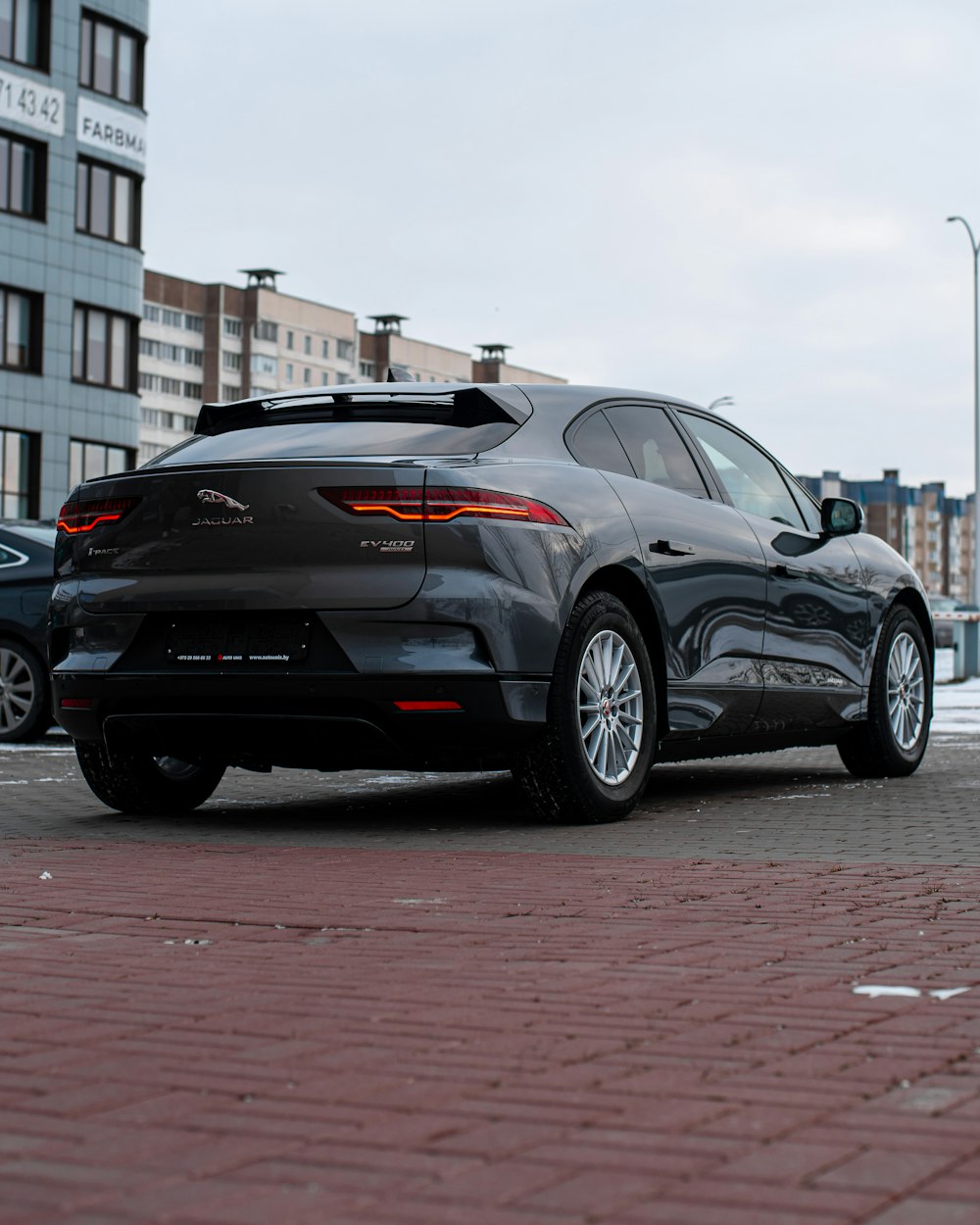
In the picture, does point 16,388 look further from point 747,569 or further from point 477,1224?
point 477,1224

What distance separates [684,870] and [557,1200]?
3.38 metres

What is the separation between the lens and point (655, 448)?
26.7 feet

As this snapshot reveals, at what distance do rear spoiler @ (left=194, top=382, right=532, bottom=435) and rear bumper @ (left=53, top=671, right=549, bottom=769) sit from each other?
1149mm

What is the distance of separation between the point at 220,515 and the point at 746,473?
9.60ft

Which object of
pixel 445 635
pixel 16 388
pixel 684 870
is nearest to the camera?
pixel 684 870

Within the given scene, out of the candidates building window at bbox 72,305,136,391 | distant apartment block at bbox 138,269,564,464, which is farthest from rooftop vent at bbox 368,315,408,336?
building window at bbox 72,305,136,391

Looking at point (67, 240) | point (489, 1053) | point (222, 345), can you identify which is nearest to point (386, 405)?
point (489, 1053)

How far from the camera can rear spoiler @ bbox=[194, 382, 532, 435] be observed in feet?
24.1

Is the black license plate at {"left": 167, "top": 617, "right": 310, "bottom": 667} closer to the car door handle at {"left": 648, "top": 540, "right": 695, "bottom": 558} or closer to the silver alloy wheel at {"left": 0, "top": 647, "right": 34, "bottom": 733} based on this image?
the car door handle at {"left": 648, "top": 540, "right": 695, "bottom": 558}

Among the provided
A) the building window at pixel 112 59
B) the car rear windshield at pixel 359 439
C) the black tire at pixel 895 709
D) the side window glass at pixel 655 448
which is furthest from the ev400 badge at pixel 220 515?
the building window at pixel 112 59

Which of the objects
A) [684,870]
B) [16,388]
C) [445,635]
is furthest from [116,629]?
[16,388]

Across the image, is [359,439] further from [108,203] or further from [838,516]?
[108,203]

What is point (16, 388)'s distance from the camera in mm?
42094

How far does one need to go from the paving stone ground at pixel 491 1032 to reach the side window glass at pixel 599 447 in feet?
5.19
